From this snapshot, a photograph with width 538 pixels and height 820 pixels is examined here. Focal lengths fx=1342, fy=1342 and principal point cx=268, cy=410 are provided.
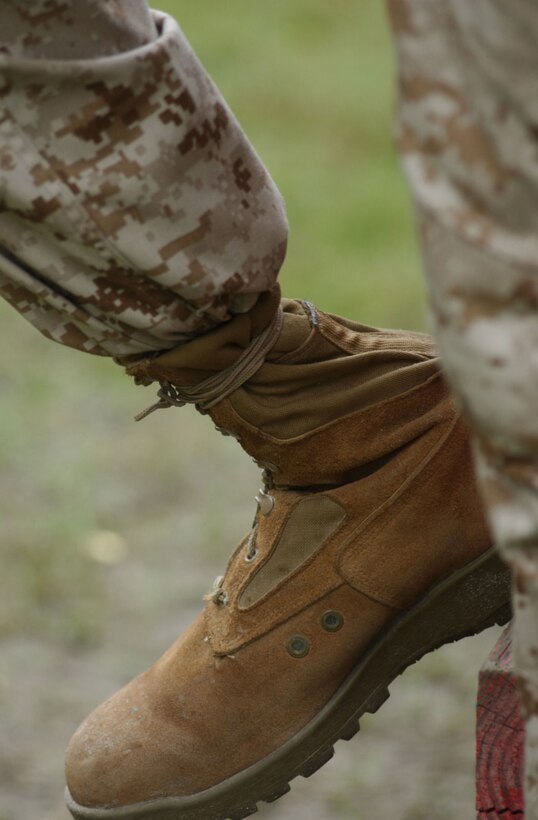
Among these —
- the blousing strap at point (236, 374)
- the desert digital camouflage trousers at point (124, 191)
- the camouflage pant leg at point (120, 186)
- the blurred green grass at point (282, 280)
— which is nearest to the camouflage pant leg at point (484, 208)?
the desert digital camouflage trousers at point (124, 191)

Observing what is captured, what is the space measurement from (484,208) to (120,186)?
531 millimetres

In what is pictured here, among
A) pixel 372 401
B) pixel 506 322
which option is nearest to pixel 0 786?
pixel 372 401

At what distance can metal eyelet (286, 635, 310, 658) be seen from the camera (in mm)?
1594

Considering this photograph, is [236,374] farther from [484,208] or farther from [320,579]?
[484,208]

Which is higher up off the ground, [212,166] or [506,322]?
[212,166]

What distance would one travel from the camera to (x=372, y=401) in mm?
1574

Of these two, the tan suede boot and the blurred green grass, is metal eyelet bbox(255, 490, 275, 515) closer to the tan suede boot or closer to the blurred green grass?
the tan suede boot

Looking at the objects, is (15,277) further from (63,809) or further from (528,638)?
(63,809)

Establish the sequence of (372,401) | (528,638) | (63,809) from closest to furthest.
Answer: (528,638) → (372,401) → (63,809)

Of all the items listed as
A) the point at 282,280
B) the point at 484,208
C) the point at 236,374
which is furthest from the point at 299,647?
the point at 282,280

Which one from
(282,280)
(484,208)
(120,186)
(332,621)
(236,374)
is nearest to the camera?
(484,208)

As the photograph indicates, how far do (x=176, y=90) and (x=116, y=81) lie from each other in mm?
64

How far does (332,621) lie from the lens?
1588 mm

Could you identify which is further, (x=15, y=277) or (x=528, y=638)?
(x=15, y=277)
